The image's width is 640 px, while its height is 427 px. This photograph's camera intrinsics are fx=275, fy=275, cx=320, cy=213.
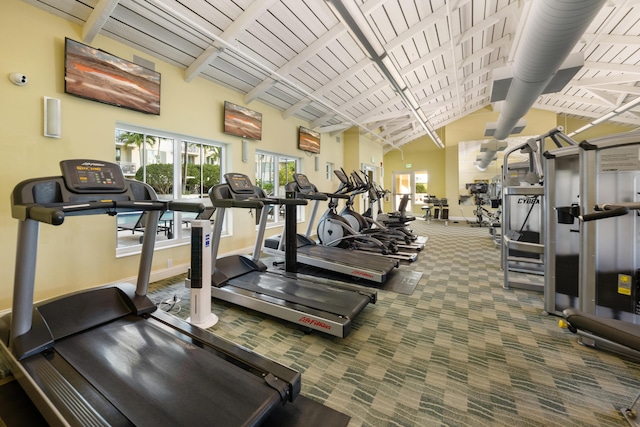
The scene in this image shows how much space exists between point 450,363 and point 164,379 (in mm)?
1928

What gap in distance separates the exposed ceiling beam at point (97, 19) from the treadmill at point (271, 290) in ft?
6.71

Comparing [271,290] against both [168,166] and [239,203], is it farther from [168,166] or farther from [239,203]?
[168,166]

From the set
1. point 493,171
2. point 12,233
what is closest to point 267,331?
point 12,233

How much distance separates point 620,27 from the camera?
5.26m

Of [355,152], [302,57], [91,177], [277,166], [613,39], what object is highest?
[613,39]

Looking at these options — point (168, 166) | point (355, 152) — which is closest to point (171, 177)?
point (168, 166)

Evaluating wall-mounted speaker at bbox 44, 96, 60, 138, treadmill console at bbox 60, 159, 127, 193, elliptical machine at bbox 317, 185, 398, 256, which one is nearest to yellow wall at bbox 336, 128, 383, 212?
elliptical machine at bbox 317, 185, 398, 256

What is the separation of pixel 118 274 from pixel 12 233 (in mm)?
1095

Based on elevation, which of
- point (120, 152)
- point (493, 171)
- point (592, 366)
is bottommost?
point (592, 366)

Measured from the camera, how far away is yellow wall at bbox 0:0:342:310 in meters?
2.68

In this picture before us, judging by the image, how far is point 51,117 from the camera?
2.88 metres

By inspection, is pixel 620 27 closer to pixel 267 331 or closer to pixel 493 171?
pixel 493 171

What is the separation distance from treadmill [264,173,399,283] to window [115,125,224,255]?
163 cm

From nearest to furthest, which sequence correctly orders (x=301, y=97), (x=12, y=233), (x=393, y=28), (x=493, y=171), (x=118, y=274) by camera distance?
(x=12, y=233) < (x=118, y=274) < (x=393, y=28) < (x=301, y=97) < (x=493, y=171)
